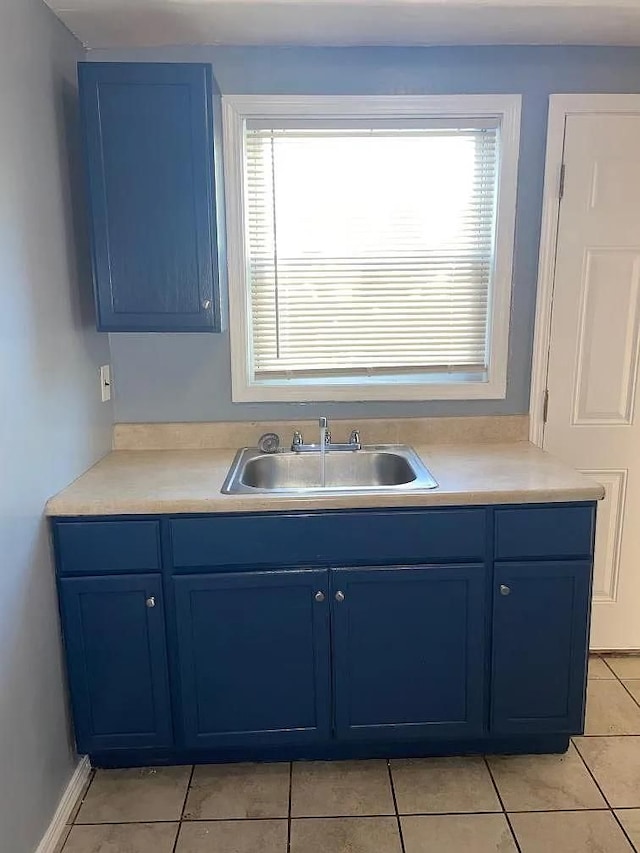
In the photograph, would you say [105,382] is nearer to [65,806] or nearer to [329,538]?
[329,538]

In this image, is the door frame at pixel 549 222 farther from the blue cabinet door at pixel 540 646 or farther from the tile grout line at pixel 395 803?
the tile grout line at pixel 395 803

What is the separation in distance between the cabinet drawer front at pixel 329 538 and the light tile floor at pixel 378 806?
0.70 m

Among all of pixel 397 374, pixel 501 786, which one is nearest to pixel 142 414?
pixel 397 374

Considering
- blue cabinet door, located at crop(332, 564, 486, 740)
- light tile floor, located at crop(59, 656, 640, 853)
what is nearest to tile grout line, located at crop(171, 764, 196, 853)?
light tile floor, located at crop(59, 656, 640, 853)

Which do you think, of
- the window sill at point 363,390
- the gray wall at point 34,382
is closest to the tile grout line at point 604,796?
the window sill at point 363,390

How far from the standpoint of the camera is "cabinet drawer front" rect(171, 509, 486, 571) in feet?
6.24

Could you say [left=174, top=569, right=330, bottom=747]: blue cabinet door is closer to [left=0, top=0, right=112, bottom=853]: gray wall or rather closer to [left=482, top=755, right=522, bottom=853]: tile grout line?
[left=0, top=0, right=112, bottom=853]: gray wall

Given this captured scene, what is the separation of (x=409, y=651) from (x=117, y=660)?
0.88 meters

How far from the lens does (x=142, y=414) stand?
2.47 meters

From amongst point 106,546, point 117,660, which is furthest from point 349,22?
point 117,660

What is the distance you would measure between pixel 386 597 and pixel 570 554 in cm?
57

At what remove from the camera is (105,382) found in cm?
237

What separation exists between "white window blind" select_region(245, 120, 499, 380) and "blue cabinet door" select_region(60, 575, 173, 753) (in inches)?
38.2

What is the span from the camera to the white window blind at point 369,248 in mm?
2350
